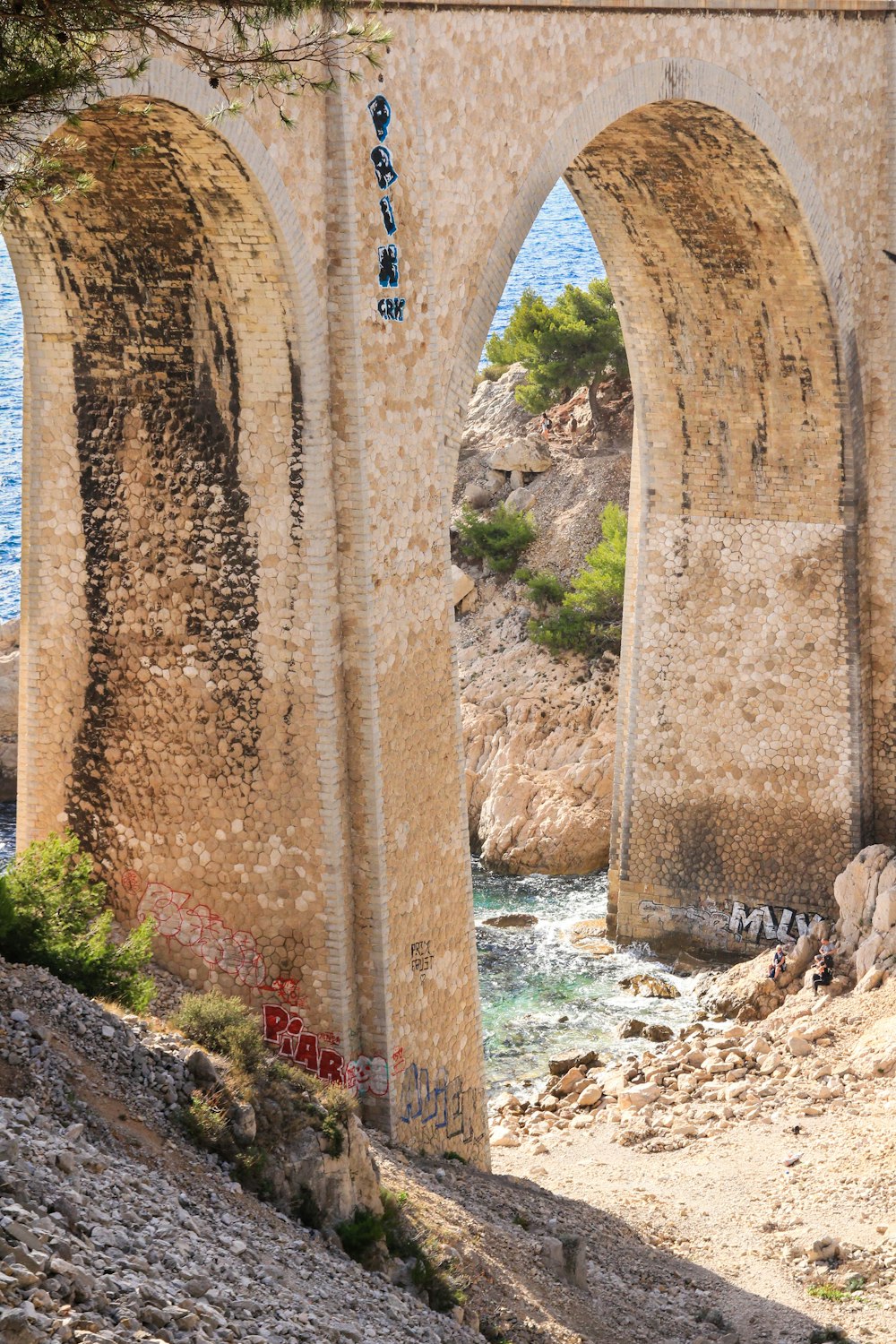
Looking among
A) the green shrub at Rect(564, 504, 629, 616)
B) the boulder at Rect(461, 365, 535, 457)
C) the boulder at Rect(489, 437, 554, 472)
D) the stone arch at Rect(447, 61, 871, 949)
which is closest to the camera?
the stone arch at Rect(447, 61, 871, 949)

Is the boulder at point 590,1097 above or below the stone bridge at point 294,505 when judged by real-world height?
below

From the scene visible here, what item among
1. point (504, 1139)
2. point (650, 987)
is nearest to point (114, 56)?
point (504, 1139)

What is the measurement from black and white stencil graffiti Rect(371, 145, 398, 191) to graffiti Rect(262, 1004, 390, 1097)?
4.84 meters

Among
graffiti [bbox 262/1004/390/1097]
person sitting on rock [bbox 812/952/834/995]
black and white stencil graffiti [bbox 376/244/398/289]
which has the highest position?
black and white stencil graffiti [bbox 376/244/398/289]

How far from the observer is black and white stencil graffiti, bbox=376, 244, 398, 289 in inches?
412

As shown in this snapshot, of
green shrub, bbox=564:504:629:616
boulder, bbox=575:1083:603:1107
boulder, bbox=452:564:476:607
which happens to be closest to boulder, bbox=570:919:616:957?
boulder, bbox=575:1083:603:1107

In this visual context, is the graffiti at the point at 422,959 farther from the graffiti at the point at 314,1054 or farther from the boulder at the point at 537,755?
the boulder at the point at 537,755

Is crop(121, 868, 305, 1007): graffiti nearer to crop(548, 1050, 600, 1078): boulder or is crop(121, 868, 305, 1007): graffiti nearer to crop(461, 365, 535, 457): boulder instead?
crop(548, 1050, 600, 1078): boulder

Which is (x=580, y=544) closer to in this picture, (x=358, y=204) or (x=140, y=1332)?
(x=358, y=204)

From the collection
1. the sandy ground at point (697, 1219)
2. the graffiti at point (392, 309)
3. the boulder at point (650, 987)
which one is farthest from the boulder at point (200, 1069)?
the boulder at point (650, 987)

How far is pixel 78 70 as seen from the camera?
24.4 ft

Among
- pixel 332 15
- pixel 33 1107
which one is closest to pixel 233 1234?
pixel 33 1107

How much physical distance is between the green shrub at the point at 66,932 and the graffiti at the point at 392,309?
11.6 feet

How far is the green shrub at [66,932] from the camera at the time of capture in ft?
29.4
